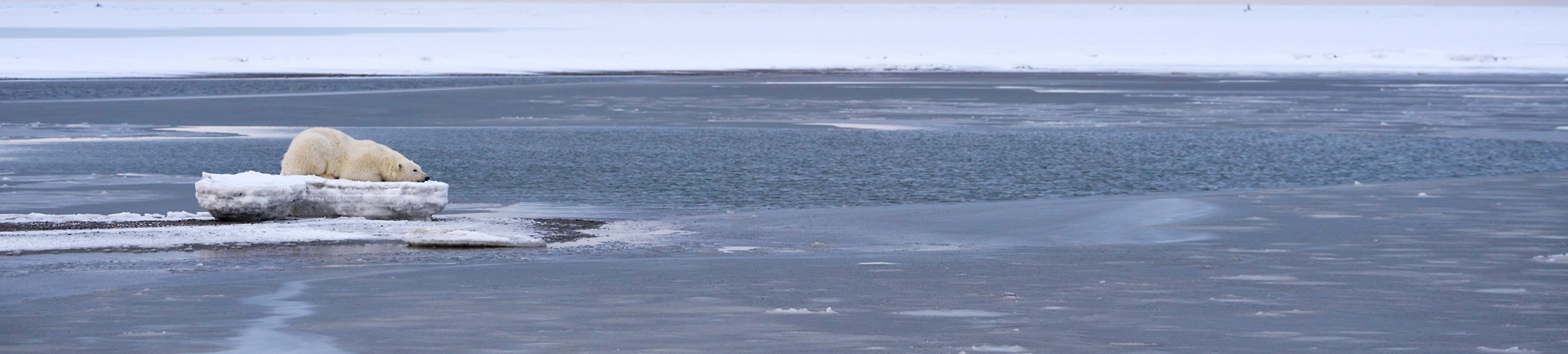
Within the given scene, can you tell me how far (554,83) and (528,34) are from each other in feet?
135

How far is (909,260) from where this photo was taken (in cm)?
848

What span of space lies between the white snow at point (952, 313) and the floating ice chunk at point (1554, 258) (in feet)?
11.1

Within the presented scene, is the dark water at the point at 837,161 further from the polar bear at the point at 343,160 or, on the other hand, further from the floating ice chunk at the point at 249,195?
the floating ice chunk at the point at 249,195

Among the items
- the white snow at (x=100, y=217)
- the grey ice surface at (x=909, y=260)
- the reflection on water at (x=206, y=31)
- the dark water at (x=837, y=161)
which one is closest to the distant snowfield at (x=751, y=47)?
the reflection on water at (x=206, y=31)

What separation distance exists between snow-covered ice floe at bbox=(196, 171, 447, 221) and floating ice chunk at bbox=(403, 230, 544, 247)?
35.0 inches

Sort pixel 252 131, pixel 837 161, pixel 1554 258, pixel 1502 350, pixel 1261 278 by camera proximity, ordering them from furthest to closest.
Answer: pixel 252 131 → pixel 837 161 → pixel 1554 258 → pixel 1261 278 → pixel 1502 350

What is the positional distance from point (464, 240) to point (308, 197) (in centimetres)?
148

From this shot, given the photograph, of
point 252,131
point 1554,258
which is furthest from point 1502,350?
point 252,131

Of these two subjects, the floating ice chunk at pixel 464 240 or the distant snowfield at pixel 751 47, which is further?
the distant snowfield at pixel 751 47

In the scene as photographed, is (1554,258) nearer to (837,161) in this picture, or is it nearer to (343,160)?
(343,160)

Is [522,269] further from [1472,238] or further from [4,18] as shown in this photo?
[4,18]

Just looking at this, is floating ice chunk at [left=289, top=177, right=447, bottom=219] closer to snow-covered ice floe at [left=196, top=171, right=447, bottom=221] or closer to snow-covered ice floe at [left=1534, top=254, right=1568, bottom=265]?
snow-covered ice floe at [left=196, top=171, right=447, bottom=221]

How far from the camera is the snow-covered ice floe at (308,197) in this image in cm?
961

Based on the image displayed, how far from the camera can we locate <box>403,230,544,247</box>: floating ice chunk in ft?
29.0
